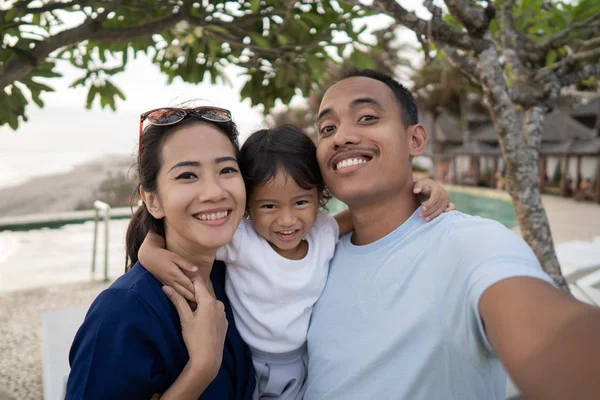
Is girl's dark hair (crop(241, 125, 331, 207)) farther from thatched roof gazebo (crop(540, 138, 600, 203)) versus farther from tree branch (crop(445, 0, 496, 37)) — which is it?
thatched roof gazebo (crop(540, 138, 600, 203))

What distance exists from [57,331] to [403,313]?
3531mm

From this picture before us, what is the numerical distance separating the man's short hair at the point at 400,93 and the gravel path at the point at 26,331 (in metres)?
3.84

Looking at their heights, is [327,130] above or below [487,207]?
above

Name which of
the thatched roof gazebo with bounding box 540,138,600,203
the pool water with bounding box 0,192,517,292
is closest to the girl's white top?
the pool water with bounding box 0,192,517,292

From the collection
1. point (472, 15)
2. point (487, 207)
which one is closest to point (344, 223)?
point (472, 15)

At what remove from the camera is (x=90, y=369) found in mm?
1264

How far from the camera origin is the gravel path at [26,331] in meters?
4.13

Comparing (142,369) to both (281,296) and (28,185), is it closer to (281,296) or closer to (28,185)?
(281,296)

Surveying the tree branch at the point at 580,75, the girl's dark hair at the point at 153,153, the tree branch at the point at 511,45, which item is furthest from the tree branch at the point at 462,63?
the girl's dark hair at the point at 153,153

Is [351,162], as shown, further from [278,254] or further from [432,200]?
[278,254]

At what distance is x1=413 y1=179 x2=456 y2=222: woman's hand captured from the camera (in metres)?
1.67

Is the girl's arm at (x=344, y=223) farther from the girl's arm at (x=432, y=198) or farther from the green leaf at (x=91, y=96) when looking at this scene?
the green leaf at (x=91, y=96)

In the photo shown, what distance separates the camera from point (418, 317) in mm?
1392

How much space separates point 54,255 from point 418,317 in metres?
10.8
